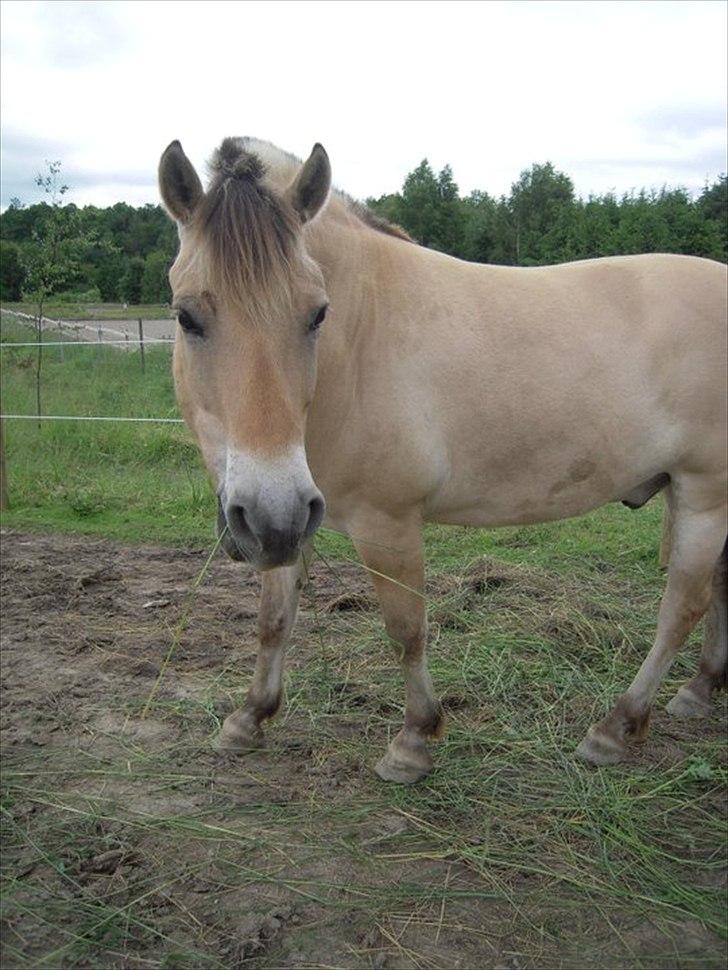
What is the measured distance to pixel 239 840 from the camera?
2.62 meters

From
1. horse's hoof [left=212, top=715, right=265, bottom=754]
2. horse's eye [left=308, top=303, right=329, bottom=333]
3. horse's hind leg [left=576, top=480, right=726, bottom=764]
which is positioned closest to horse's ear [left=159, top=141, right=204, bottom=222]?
horse's eye [left=308, top=303, right=329, bottom=333]

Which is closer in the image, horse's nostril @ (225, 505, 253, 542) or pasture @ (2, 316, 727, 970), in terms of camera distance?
horse's nostril @ (225, 505, 253, 542)

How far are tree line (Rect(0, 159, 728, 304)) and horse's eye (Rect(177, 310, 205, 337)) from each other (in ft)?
3.43

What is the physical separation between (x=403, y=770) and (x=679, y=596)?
136 cm

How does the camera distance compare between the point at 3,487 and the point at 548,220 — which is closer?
the point at 3,487

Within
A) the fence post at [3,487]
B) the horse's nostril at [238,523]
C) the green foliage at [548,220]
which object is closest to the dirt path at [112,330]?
the green foliage at [548,220]

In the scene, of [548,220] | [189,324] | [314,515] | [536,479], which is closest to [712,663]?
[536,479]

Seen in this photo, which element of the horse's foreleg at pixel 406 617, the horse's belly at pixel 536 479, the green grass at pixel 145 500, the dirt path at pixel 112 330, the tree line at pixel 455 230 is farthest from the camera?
the dirt path at pixel 112 330

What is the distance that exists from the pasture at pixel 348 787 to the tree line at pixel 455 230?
6.36 feet

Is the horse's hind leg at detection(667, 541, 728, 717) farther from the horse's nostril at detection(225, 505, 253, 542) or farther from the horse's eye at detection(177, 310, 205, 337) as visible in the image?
the horse's eye at detection(177, 310, 205, 337)

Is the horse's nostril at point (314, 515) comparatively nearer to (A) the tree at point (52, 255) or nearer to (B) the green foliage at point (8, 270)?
(A) the tree at point (52, 255)

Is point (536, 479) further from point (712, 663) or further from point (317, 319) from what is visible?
point (712, 663)

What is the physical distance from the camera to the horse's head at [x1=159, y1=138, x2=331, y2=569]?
6.55ft

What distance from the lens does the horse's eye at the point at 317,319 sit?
2.23 meters
